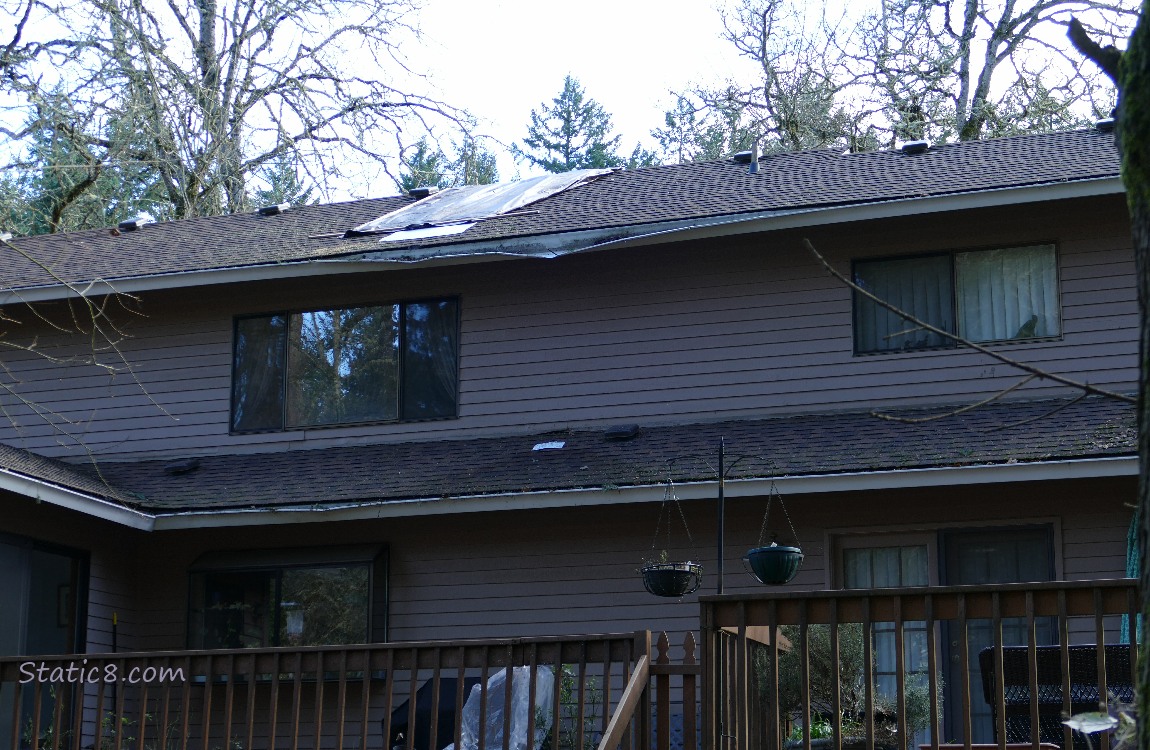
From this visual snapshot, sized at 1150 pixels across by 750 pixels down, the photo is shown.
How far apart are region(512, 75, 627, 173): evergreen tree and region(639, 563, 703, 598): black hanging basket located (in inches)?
1243

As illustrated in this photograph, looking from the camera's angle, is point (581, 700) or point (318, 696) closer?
point (581, 700)

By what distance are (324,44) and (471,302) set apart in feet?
37.2

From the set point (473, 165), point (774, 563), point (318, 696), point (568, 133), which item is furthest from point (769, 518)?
point (568, 133)

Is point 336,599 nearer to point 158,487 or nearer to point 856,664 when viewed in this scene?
point 158,487

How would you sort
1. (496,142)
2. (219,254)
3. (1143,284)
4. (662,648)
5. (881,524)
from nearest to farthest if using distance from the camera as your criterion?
(1143,284), (662,648), (881,524), (219,254), (496,142)

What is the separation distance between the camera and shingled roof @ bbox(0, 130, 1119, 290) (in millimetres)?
11875

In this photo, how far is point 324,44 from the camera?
22625 mm

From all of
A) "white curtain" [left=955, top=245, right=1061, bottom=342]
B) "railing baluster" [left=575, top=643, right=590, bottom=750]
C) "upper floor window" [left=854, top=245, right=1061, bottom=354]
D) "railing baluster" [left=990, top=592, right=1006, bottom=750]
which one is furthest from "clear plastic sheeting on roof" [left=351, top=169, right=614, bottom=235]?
"railing baluster" [left=990, top=592, right=1006, bottom=750]

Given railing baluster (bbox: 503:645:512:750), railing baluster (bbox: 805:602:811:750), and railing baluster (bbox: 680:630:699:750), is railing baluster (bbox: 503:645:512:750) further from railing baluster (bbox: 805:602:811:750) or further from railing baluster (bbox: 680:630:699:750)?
railing baluster (bbox: 805:602:811:750)

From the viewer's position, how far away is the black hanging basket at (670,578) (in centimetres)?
983

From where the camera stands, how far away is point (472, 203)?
48.2 feet

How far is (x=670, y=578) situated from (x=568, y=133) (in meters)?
33.0

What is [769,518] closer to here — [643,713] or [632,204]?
[632,204]

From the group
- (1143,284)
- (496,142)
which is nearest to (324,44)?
(496,142)
